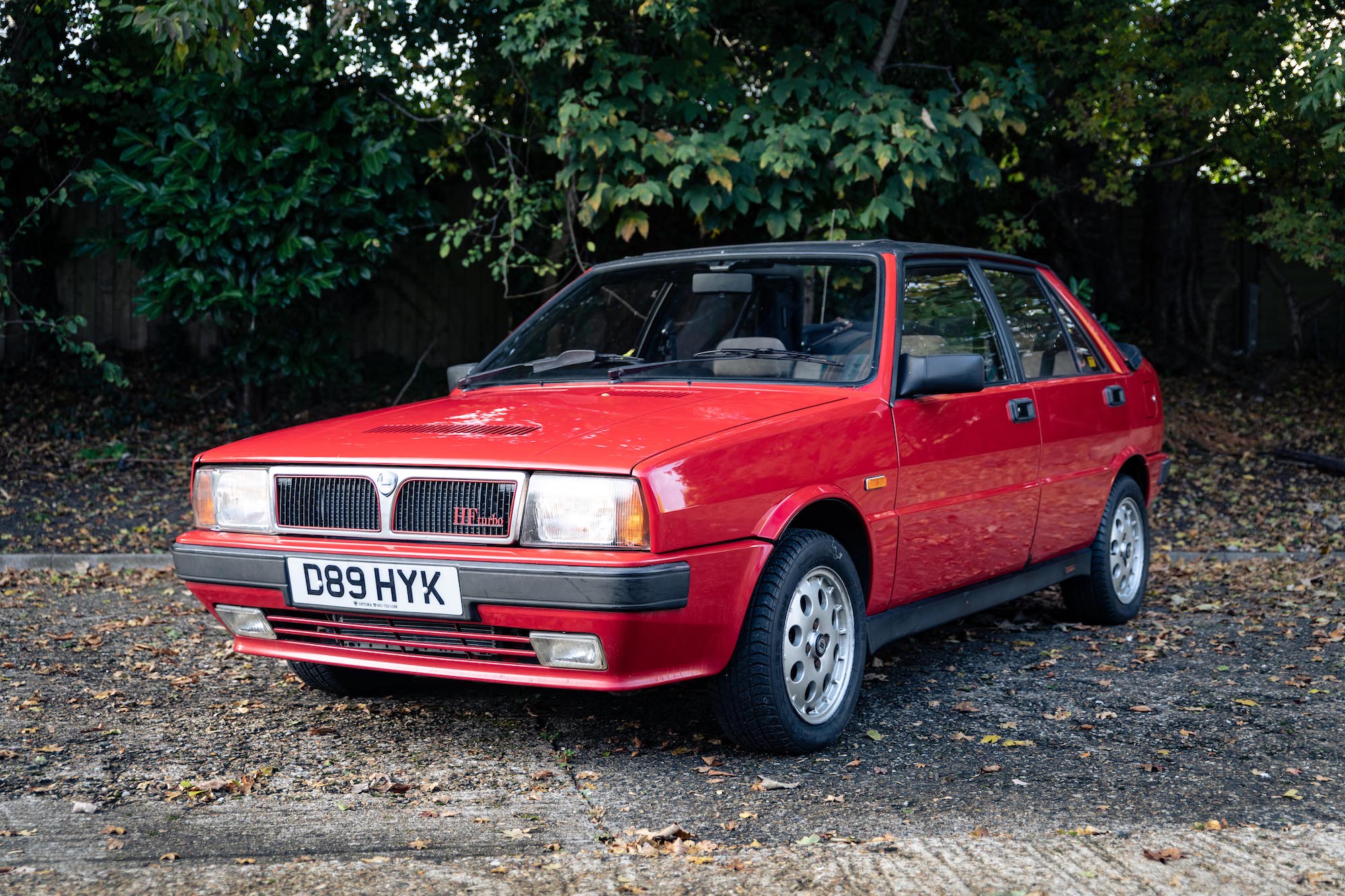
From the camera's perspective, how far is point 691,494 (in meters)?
3.44

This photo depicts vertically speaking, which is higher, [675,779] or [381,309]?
[381,309]

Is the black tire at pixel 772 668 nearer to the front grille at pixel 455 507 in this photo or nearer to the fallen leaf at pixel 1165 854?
the front grille at pixel 455 507

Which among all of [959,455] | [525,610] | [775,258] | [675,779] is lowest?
[675,779]

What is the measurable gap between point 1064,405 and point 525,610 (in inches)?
110

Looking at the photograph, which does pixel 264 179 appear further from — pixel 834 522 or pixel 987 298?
pixel 834 522

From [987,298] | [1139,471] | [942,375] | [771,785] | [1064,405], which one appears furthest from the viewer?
[1139,471]

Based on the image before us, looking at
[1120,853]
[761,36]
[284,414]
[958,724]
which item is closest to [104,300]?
[284,414]

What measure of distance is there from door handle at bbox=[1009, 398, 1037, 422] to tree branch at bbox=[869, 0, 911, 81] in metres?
4.36

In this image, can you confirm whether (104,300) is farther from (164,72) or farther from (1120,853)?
(1120,853)

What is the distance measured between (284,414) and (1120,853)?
10.1 m

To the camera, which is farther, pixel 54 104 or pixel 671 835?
pixel 54 104

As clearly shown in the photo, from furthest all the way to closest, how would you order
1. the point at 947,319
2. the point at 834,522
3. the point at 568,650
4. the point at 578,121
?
the point at 578,121, the point at 947,319, the point at 834,522, the point at 568,650

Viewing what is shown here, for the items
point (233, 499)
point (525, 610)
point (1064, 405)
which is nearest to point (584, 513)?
point (525, 610)

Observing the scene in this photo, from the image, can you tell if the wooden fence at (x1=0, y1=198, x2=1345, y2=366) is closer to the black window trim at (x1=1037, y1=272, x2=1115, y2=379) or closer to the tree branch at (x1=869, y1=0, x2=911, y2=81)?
the tree branch at (x1=869, y1=0, x2=911, y2=81)
